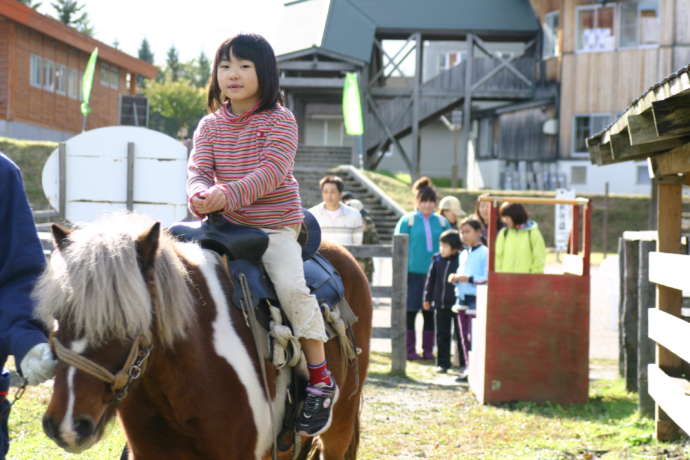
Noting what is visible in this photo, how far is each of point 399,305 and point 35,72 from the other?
91.4 feet

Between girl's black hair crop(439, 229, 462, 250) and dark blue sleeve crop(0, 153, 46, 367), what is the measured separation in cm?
766

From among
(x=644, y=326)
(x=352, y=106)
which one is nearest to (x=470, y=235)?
(x=644, y=326)

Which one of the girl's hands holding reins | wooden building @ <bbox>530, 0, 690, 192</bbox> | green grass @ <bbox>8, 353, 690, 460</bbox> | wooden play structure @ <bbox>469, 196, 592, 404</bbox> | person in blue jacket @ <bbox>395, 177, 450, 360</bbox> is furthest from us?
wooden building @ <bbox>530, 0, 690, 192</bbox>

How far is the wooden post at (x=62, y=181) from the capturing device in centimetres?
793

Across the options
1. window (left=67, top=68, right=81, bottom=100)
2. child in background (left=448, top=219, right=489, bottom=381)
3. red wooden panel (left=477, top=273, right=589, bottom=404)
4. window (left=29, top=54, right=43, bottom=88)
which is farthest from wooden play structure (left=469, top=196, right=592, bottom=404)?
window (left=67, top=68, right=81, bottom=100)

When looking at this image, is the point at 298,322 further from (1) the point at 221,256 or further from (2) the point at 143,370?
(2) the point at 143,370

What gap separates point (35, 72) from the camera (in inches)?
1345

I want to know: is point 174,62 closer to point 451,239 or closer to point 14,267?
point 451,239

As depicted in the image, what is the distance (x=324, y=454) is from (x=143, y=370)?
83.6 inches

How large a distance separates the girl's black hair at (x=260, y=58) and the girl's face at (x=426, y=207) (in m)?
6.88

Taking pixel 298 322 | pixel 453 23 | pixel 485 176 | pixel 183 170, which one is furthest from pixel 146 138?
pixel 485 176

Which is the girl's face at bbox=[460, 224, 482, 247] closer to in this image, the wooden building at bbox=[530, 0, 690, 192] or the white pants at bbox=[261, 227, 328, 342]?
the white pants at bbox=[261, 227, 328, 342]

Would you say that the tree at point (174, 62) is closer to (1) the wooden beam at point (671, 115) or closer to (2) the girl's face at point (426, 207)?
(2) the girl's face at point (426, 207)

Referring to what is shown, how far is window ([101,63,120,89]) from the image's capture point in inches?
1628
